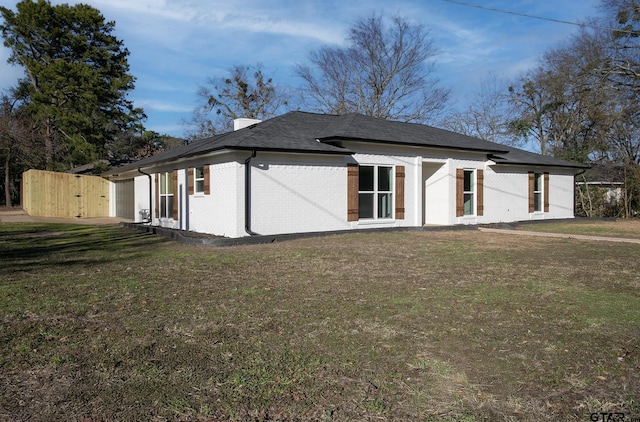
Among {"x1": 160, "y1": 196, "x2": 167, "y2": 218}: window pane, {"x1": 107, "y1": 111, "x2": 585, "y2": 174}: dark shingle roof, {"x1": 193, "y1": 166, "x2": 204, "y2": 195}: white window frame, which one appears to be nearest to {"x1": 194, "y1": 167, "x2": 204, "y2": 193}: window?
{"x1": 193, "y1": 166, "x2": 204, "y2": 195}: white window frame

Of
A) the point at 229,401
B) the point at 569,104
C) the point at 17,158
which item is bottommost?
the point at 229,401

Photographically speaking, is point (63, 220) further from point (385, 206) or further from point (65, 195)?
point (385, 206)

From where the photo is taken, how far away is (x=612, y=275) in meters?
7.23

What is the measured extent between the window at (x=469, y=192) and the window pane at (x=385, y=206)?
140 inches

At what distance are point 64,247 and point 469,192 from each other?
12905mm

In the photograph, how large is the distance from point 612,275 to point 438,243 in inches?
179

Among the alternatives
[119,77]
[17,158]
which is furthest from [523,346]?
[17,158]

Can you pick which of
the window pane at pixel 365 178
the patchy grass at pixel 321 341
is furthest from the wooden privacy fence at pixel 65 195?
the patchy grass at pixel 321 341

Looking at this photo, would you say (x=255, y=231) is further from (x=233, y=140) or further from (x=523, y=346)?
(x=523, y=346)

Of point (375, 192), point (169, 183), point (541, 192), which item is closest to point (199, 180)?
point (169, 183)

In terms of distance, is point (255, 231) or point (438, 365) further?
point (255, 231)

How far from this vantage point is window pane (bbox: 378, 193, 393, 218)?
48.6 feet

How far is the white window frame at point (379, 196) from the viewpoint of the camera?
14430 millimetres

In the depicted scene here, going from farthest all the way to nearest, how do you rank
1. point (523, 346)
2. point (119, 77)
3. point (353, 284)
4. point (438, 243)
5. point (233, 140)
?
point (119, 77), point (233, 140), point (438, 243), point (353, 284), point (523, 346)
